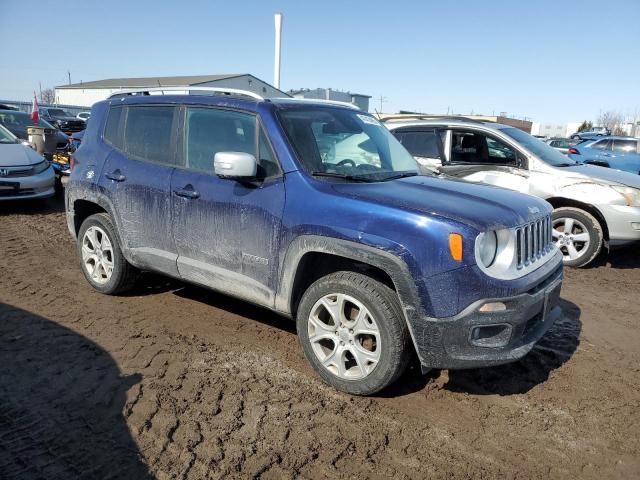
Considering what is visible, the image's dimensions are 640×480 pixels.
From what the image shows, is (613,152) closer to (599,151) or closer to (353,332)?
(599,151)

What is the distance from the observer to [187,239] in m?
4.04

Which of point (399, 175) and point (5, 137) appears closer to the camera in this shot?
point (399, 175)

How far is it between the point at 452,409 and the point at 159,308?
2.82 meters

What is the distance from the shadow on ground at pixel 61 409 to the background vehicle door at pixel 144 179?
2.99 ft

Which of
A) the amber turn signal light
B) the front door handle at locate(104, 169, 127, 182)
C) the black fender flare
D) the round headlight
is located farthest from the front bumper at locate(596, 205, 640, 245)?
the front door handle at locate(104, 169, 127, 182)

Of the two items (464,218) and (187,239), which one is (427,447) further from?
(187,239)

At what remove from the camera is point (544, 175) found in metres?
6.63

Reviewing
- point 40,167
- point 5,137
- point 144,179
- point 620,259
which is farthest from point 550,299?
point 5,137

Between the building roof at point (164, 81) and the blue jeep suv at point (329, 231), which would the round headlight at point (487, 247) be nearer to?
the blue jeep suv at point (329, 231)

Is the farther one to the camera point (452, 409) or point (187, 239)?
point (187, 239)

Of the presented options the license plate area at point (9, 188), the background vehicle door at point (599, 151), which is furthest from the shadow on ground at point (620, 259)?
the background vehicle door at point (599, 151)

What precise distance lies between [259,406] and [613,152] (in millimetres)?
17732

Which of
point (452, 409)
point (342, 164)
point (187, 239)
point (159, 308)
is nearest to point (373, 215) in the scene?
point (342, 164)

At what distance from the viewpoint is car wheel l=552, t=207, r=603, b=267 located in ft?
21.0
